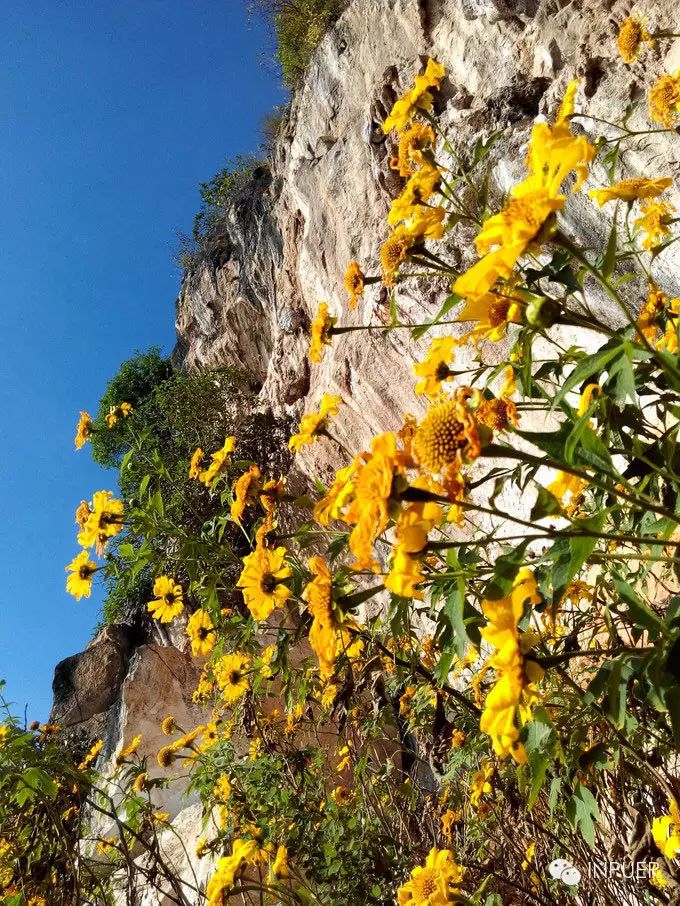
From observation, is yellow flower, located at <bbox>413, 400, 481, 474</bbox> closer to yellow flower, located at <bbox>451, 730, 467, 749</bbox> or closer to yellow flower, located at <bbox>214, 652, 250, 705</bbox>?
yellow flower, located at <bbox>451, 730, 467, 749</bbox>

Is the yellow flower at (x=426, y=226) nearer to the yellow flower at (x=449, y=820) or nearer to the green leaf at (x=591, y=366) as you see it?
the green leaf at (x=591, y=366)


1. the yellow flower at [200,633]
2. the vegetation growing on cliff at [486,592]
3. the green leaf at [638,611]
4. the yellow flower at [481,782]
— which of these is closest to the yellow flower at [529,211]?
the vegetation growing on cliff at [486,592]

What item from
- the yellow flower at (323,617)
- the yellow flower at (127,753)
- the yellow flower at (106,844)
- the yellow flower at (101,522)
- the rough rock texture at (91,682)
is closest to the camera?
the yellow flower at (323,617)

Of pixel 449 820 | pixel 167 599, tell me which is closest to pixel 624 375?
pixel 449 820

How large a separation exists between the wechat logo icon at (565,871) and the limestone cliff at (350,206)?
1.74 metres

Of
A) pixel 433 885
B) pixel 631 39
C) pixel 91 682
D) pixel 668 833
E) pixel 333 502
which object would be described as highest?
pixel 91 682

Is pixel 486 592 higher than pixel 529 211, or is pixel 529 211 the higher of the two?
pixel 529 211

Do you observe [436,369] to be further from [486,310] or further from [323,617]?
[323,617]

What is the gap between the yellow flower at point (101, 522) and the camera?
5.96 feet

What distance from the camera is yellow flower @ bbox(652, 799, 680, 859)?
40.1 inches

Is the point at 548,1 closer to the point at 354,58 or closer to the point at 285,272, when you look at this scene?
the point at 354,58

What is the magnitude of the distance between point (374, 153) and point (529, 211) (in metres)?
3.61

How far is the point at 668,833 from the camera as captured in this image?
1075mm

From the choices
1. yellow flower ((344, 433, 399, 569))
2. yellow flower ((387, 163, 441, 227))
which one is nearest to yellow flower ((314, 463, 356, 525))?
yellow flower ((344, 433, 399, 569))
